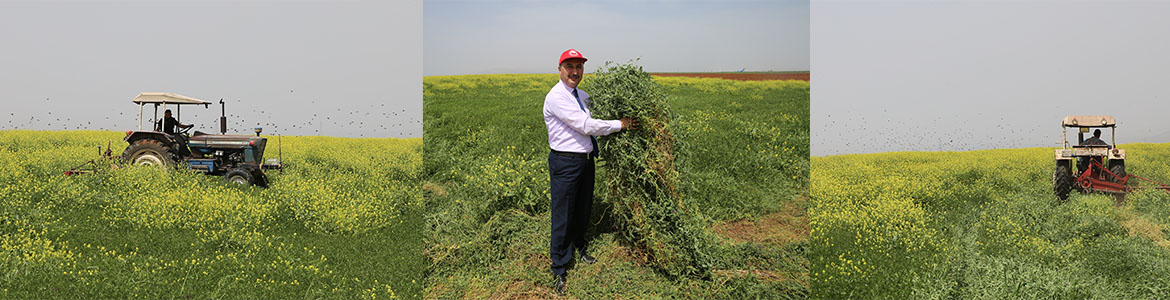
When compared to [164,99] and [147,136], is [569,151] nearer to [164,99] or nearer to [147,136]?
[164,99]

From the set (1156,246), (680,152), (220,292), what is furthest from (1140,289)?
(220,292)

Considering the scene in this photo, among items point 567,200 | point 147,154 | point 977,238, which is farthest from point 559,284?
point 147,154

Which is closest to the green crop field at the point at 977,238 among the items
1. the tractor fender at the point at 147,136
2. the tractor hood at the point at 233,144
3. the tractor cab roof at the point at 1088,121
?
the tractor cab roof at the point at 1088,121

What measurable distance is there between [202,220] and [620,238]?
4.73m

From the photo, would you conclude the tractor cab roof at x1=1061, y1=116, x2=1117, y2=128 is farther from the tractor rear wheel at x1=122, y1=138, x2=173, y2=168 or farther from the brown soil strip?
the tractor rear wheel at x1=122, y1=138, x2=173, y2=168

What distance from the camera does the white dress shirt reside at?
145 inches

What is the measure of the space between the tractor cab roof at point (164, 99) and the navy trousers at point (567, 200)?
7.44 m

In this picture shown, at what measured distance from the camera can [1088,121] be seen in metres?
8.32

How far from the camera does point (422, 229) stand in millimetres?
5480

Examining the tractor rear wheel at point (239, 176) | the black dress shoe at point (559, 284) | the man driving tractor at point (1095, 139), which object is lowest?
the black dress shoe at point (559, 284)

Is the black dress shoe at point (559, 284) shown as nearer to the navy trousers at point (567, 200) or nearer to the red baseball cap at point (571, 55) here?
the navy trousers at point (567, 200)

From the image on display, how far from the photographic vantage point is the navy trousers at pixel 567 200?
13.1 feet

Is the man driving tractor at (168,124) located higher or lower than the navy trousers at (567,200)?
higher

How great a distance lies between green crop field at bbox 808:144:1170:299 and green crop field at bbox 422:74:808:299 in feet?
1.58
